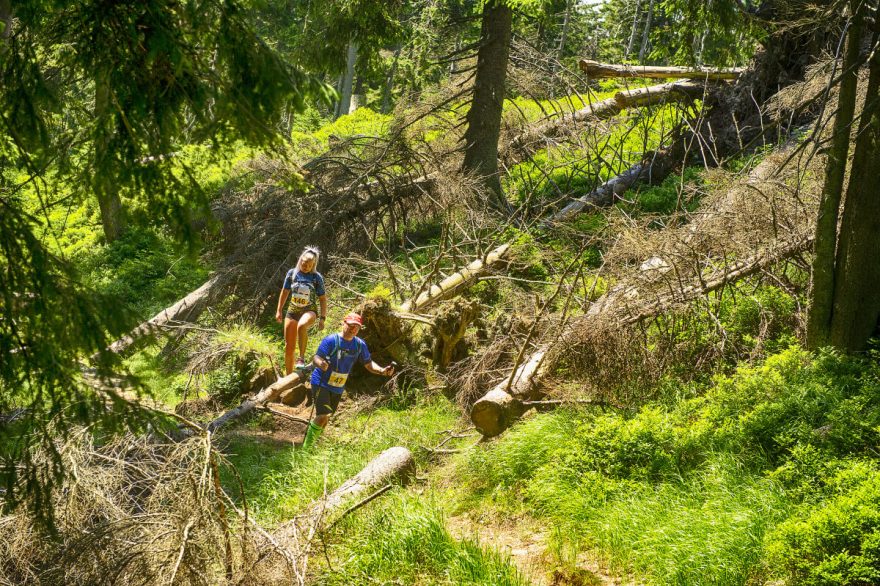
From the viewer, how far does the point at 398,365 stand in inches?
407

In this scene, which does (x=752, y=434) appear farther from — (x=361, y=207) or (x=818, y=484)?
(x=361, y=207)

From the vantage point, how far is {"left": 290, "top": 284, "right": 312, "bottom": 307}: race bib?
33.0 ft

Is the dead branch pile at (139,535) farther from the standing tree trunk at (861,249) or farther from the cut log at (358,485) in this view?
the standing tree trunk at (861,249)

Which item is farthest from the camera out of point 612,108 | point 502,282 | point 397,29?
point 612,108

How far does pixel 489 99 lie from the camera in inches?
575

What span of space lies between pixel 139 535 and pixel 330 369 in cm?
362

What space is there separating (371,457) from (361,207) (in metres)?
6.73

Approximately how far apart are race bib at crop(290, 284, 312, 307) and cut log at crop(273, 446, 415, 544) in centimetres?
313

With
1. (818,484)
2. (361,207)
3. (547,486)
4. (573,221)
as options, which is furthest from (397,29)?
(818,484)

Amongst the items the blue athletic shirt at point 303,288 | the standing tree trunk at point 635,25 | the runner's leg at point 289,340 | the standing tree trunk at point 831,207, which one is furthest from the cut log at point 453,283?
the standing tree trunk at point 635,25

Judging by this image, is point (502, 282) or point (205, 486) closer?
point (205, 486)

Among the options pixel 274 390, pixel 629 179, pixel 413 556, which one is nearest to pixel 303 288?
pixel 274 390

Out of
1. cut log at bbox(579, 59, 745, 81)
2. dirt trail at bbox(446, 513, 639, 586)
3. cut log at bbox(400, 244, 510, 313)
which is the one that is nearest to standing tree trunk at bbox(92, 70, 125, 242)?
dirt trail at bbox(446, 513, 639, 586)

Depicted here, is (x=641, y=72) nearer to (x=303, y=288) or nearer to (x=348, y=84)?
(x=303, y=288)
